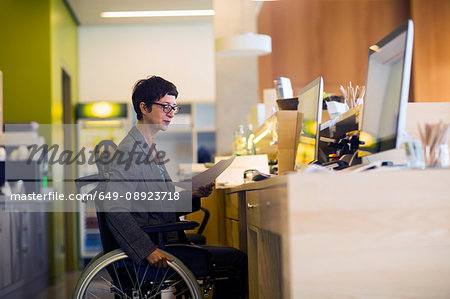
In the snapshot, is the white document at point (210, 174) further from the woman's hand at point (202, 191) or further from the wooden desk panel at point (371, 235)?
the wooden desk panel at point (371, 235)

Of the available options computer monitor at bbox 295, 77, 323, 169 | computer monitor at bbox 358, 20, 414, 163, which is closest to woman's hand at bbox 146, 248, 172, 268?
computer monitor at bbox 295, 77, 323, 169

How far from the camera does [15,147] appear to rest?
578cm

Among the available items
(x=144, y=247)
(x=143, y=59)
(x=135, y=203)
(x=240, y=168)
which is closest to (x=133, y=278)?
(x=144, y=247)

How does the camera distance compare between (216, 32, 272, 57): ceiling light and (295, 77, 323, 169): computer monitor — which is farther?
(216, 32, 272, 57): ceiling light

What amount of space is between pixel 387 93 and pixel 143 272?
110cm

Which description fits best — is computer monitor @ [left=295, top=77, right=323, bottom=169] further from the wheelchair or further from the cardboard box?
the wheelchair

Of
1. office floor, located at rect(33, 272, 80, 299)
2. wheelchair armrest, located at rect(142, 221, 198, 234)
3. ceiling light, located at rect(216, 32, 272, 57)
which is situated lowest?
office floor, located at rect(33, 272, 80, 299)

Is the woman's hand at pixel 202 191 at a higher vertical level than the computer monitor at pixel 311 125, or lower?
lower

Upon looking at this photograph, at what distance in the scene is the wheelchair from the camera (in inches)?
82.0

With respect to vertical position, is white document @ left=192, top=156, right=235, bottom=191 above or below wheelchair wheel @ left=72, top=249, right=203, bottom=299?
above

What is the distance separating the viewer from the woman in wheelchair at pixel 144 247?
2100 millimetres

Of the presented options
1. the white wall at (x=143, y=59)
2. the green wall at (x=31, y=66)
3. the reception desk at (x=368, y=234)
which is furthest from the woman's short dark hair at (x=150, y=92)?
the white wall at (x=143, y=59)

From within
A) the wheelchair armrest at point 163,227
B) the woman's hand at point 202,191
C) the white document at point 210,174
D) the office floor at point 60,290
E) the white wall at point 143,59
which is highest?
the white wall at point 143,59

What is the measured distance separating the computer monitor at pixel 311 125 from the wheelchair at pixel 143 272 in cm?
59
